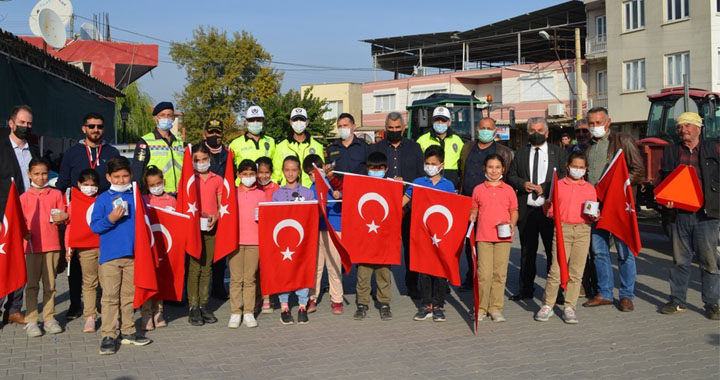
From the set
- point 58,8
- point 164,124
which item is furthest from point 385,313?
point 58,8

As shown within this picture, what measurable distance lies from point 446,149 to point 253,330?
11.3 ft

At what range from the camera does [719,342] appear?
6.62 meters

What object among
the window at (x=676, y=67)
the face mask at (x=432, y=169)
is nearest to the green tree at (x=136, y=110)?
the window at (x=676, y=67)

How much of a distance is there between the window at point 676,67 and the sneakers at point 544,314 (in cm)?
2929

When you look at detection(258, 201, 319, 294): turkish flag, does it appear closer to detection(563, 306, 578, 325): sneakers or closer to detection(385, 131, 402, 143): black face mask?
detection(385, 131, 402, 143): black face mask

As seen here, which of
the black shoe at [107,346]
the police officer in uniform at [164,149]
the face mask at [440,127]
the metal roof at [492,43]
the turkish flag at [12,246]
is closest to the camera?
the black shoe at [107,346]

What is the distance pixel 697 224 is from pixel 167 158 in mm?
5809

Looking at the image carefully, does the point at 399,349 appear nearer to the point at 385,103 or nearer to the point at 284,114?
the point at 284,114

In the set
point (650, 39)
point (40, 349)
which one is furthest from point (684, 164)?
point (650, 39)

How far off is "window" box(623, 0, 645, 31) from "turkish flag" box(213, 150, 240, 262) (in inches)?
1300

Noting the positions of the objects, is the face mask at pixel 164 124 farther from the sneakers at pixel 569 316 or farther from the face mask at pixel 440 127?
the sneakers at pixel 569 316

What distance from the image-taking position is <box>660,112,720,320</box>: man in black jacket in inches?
297

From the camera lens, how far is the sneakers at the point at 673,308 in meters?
7.77

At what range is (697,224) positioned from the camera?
7.66 meters
